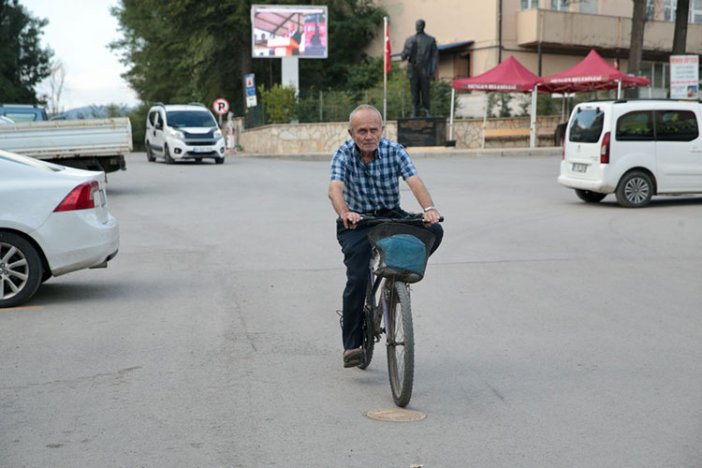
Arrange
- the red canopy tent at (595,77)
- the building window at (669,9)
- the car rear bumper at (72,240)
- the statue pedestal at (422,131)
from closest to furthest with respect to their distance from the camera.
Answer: the car rear bumper at (72,240)
the red canopy tent at (595,77)
the statue pedestal at (422,131)
the building window at (669,9)

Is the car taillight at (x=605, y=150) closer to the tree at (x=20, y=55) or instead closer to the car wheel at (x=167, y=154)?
the car wheel at (x=167, y=154)

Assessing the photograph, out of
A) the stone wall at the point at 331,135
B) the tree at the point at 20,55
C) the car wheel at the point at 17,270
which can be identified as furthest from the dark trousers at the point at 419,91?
the tree at the point at 20,55

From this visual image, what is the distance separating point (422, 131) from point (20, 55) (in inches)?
1781

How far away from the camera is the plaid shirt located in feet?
20.7

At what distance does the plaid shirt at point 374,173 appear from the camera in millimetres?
6301

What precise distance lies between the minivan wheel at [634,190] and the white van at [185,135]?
19.1 m

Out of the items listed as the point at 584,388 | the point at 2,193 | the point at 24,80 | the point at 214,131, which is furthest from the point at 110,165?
the point at 24,80

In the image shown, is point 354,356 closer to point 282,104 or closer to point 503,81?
point 503,81

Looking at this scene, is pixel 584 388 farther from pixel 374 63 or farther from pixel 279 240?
pixel 374 63

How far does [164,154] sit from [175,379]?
30153 millimetres

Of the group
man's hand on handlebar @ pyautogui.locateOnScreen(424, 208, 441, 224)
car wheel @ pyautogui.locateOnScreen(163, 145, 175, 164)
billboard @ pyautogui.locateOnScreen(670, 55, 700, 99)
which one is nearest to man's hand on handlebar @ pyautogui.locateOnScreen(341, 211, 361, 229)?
man's hand on handlebar @ pyautogui.locateOnScreen(424, 208, 441, 224)

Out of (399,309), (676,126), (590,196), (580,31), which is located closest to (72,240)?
(399,309)

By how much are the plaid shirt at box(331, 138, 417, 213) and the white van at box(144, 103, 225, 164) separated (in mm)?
28751

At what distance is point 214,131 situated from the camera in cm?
3544
